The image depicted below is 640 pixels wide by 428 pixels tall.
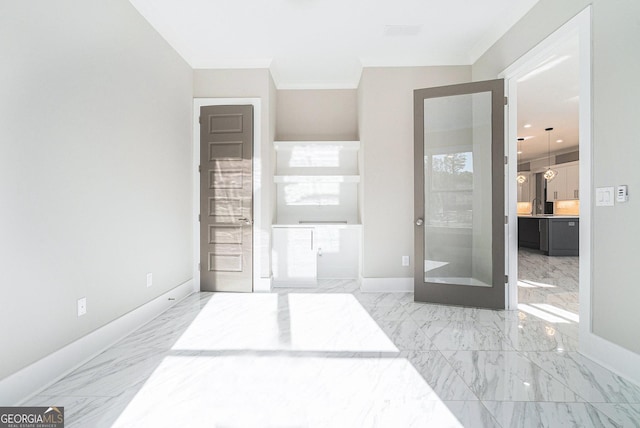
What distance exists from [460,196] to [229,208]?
9.15ft

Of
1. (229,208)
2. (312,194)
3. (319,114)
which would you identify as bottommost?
(229,208)

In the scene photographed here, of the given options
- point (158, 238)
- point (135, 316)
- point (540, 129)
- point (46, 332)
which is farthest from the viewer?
point (540, 129)

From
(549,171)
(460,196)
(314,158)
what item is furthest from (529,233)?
(314,158)

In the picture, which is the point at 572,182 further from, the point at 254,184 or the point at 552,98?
the point at 254,184

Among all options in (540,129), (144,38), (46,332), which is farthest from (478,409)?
(540,129)

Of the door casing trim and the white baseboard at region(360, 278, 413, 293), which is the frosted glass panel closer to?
the white baseboard at region(360, 278, 413, 293)

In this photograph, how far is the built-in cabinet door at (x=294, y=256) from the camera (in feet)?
13.8

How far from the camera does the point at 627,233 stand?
191 cm

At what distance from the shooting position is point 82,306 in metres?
2.14

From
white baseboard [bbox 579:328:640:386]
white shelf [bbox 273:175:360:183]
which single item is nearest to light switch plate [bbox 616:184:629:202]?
white baseboard [bbox 579:328:640:386]

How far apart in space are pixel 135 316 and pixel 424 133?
3.48m

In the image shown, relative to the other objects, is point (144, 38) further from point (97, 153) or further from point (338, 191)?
point (338, 191)

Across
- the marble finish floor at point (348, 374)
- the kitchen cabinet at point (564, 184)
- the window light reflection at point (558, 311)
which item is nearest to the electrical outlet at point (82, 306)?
the marble finish floor at point (348, 374)

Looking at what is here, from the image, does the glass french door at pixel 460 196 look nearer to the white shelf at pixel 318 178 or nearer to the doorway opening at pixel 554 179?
the doorway opening at pixel 554 179
